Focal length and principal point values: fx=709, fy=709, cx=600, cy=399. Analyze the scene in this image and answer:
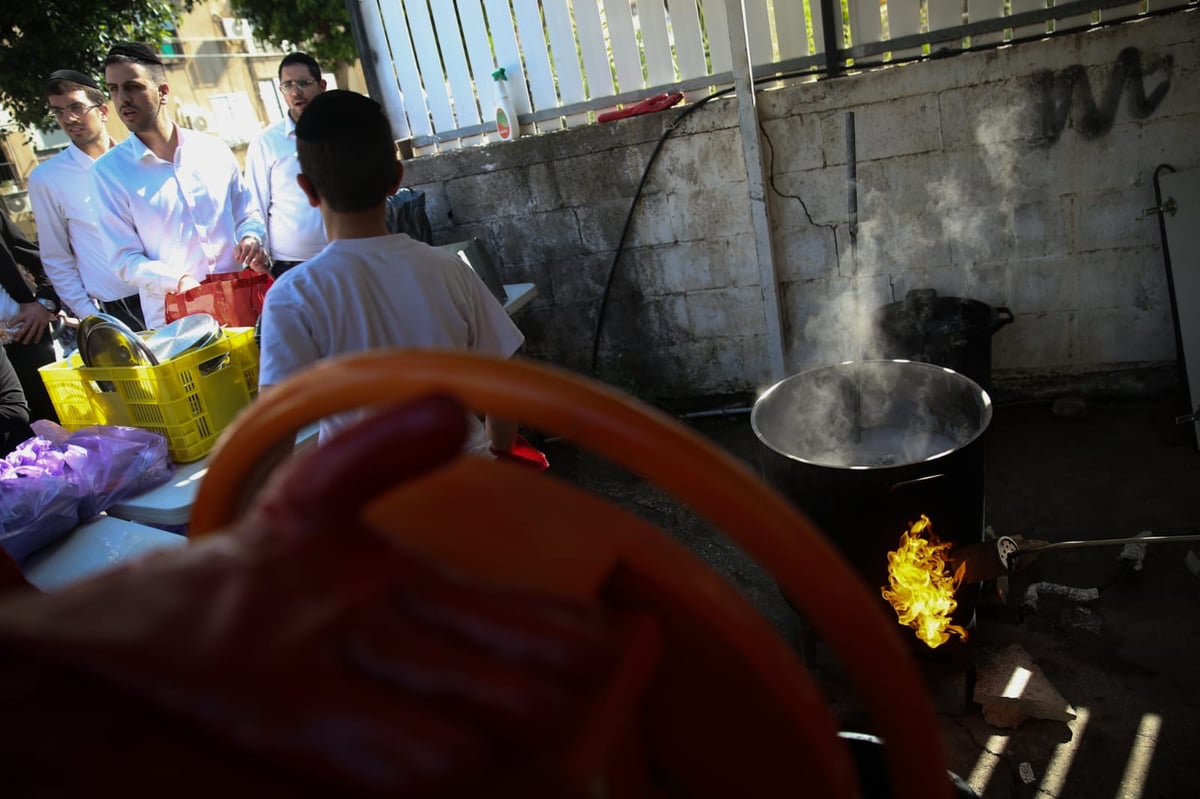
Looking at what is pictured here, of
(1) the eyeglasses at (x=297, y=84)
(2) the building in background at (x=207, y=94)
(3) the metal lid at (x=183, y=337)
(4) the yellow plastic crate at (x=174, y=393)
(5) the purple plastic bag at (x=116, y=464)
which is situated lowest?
(5) the purple plastic bag at (x=116, y=464)

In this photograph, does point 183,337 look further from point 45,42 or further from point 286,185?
point 45,42

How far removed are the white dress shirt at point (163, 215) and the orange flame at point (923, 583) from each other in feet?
12.7

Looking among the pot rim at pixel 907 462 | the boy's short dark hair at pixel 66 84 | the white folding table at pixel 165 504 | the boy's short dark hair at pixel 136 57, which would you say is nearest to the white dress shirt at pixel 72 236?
the boy's short dark hair at pixel 66 84

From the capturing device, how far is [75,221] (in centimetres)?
456

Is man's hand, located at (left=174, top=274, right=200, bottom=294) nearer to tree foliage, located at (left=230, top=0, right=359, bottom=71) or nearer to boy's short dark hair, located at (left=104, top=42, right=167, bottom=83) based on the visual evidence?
boy's short dark hair, located at (left=104, top=42, right=167, bottom=83)

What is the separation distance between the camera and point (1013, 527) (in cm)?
396

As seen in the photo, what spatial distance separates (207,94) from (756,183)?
2110cm

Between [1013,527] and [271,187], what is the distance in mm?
5027

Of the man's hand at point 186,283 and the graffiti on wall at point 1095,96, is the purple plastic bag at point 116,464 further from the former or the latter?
the graffiti on wall at point 1095,96

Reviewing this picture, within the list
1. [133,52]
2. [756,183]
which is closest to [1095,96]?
[756,183]

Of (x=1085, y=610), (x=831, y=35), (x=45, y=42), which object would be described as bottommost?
(x=1085, y=610)

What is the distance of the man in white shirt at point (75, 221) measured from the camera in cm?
451

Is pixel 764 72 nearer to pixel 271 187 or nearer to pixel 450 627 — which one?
pixel 271 187

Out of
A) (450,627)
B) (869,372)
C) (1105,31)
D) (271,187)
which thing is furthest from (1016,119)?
(450,627)
